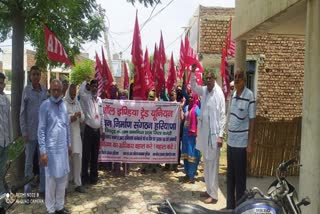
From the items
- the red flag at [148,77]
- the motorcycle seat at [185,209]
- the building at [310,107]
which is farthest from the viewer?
the red flag at [148,77]

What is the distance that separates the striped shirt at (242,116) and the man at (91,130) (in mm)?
2647

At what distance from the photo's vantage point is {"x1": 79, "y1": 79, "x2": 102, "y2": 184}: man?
6.71m

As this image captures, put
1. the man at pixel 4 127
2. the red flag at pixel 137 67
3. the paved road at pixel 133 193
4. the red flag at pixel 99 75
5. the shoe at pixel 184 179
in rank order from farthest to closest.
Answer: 1. the red flag at pixel 99 75
2. the red flag at pixel 137 67
3. the shoe at pixel 184 179
4. the paved road at pixel 133 193
5. the man at pixel 4 127

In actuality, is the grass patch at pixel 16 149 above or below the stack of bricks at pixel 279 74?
below

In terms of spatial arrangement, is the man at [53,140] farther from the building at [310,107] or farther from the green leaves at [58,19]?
the building at [310,107]

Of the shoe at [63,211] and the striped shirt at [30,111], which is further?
the striped shirt at [30,111]

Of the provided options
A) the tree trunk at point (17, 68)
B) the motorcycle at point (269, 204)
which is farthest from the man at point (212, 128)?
the tree trunk at point (17, 68)

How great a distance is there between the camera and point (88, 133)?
22.4 feet

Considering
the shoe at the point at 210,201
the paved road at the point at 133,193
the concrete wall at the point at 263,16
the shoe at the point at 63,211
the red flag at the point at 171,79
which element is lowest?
the paved road at the point at 133,193

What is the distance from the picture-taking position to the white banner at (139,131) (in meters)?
7.61

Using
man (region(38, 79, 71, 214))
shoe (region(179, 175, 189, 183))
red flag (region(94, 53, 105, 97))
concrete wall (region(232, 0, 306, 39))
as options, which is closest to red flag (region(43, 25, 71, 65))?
man (region(38, 79, 71, 214))

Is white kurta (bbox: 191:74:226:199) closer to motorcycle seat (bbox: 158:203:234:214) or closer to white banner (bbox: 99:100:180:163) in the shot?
white banner (bbox: 99:100:180:163)

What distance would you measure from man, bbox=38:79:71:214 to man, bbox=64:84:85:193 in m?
1.09

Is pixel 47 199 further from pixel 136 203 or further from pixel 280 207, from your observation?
pixel 280 207
